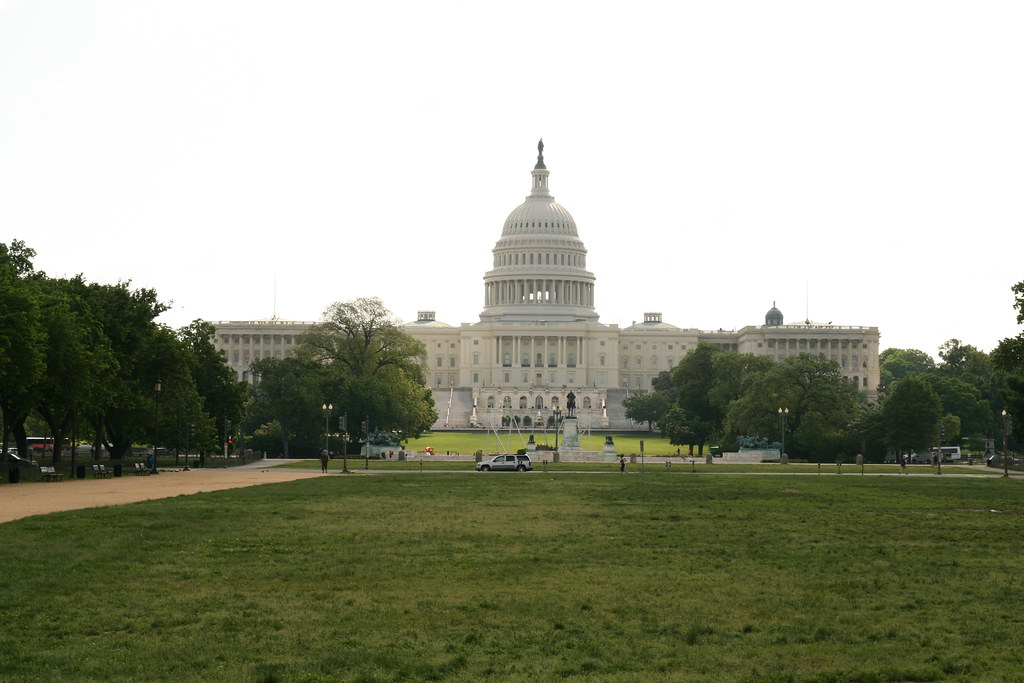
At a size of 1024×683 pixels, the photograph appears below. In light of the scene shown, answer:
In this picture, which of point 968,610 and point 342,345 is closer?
point 968,610

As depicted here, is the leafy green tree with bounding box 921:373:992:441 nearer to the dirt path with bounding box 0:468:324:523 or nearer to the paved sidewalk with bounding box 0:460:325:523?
the paved sidewalk with bounding box 0:460:325:523

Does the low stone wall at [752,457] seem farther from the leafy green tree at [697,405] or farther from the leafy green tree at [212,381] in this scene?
the leafy green tree at [212,381]

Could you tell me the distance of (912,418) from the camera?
89.4 meters

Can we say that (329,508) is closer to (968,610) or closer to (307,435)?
(968,610)

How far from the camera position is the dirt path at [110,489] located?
36781 millimetres

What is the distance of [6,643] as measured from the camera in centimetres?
1670

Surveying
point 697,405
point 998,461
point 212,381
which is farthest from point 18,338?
point 697,405

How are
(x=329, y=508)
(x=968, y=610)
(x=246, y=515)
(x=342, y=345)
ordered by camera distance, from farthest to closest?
(x=342, y=345)
(x=329, y=508)
(x=246, y=515)
(x=968, y=610)

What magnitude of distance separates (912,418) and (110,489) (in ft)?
192

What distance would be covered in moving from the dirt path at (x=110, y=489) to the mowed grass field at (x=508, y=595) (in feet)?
8.38

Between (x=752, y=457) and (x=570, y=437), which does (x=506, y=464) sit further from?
(x=570, y=437)

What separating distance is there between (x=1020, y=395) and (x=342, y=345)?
178ft

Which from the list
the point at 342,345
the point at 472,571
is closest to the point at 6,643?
the point at 472,571

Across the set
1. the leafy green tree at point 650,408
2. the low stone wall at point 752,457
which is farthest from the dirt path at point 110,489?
the leafy green tree at point 650,408
